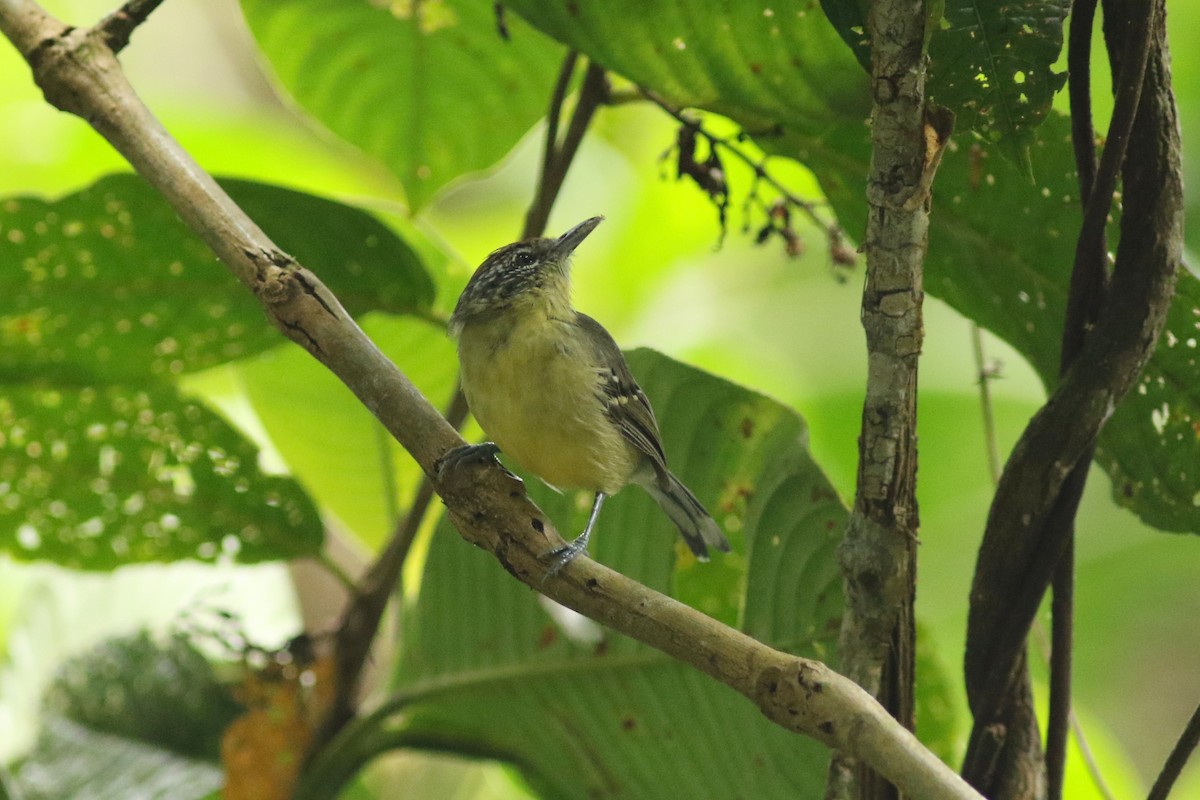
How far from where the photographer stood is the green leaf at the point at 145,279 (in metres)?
2.04

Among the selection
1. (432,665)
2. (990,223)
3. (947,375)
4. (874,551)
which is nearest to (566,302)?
(432,665)

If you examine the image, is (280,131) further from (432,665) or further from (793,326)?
(432,665)

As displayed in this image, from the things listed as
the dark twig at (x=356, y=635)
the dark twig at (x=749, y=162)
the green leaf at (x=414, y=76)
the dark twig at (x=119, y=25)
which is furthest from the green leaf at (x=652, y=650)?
the dark twig at (x=119, y=25)

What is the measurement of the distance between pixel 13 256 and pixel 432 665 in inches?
39.6

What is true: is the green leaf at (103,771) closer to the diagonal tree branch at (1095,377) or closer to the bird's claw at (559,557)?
the bird's claw at (559,557)

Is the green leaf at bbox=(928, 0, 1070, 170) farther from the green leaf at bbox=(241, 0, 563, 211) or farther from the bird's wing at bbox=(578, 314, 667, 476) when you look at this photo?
the green leaf at bbox=(241, 0, 563, 211)

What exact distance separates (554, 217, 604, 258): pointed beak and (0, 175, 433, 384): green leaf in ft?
0.86

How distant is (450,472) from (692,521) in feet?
2.03

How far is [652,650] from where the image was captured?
1894 millimetres

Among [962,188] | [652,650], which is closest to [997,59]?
[962,188]

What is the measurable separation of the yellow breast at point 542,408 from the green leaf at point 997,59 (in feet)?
3.20

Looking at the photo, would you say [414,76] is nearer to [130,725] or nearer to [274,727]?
[274,727]

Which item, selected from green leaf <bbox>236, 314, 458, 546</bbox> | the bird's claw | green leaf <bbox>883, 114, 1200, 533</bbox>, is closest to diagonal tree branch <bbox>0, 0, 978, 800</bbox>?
the bird's claw

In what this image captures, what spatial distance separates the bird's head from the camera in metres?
2.13
